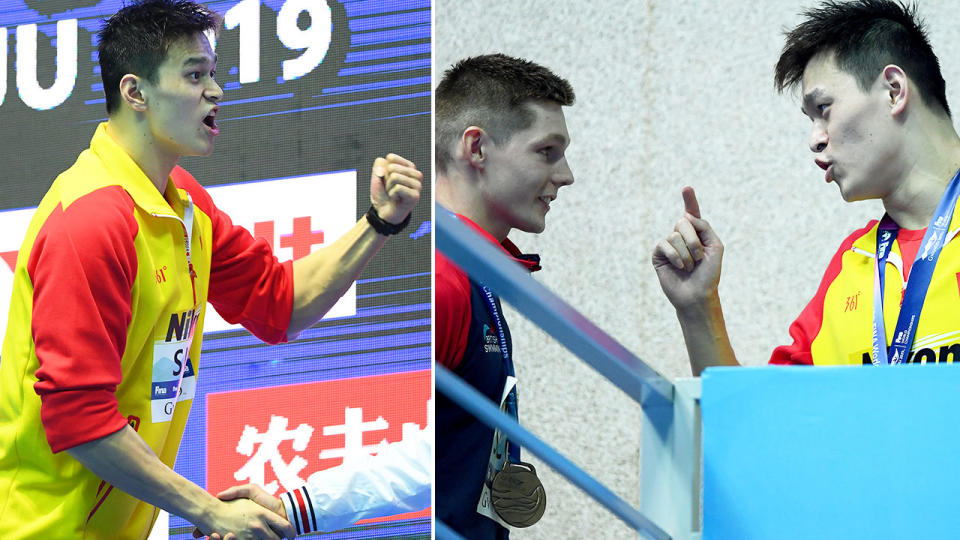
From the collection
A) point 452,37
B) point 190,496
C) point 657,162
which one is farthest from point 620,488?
point 190,496

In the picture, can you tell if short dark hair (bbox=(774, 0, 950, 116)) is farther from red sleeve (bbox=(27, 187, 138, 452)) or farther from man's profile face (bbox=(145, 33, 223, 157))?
red sleeve (bbox=(27, 187, 138, 452))

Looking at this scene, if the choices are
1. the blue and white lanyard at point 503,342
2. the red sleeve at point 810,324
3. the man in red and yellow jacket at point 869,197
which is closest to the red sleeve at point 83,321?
the blue and white lanyard at point 503,342

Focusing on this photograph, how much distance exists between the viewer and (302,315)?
1.49 m

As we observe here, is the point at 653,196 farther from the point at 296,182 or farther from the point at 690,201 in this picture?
the point at 296,182

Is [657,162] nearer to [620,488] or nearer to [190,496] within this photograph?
[620,488]

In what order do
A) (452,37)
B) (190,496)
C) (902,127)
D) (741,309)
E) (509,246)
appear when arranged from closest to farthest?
(190,496)
(902,127)
(509,246)
(741,309)
(452,37)

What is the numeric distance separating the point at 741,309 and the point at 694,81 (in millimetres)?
505

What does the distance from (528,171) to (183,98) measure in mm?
627

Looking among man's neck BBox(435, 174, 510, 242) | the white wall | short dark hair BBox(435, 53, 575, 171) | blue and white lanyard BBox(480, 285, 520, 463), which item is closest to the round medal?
blue and white lanyard BBox(480, 285, 520, 463)

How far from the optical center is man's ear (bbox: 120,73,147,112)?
4.71 ft

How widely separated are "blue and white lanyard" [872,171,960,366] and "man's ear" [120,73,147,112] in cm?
95

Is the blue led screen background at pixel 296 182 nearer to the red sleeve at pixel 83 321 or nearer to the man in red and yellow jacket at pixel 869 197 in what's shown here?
the red sleeve at pixel 83 321

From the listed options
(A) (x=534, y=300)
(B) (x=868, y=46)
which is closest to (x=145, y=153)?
(A) (x=534, y=300)

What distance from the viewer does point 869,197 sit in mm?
1602
